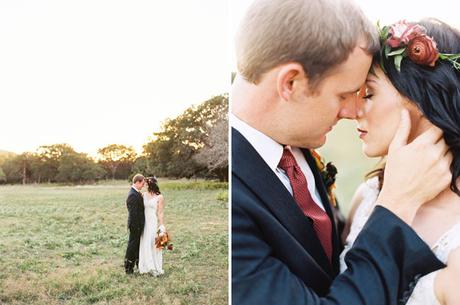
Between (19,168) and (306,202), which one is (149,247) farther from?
(306,202)

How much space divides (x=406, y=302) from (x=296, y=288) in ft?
1.33

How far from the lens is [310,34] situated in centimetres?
232

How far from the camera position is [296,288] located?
7.61 feet

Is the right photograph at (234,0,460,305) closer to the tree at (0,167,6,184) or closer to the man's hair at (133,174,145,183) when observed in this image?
the man's hair at (133,174,145,183)

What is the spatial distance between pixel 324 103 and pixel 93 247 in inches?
76.5

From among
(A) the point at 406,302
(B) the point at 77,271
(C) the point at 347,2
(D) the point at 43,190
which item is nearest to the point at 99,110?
(D) the point at 43,190

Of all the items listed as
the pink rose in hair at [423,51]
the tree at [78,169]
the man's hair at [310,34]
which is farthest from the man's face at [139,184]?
the pink rose in hair at [423,51]

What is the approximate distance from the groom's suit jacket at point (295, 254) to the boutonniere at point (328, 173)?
0.81ft

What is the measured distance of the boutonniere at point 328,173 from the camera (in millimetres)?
2648

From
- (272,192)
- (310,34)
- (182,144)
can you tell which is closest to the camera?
(310,34)

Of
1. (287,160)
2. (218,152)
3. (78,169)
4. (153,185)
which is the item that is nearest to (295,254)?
(287,160)

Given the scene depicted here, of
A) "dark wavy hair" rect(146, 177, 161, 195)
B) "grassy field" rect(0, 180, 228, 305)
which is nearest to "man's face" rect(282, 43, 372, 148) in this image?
"grassy field" rect(0, 180, 228, 305)

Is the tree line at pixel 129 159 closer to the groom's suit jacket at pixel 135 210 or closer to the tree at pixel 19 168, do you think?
the tree at pixel 19 168

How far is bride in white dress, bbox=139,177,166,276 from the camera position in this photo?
3.75 meters
